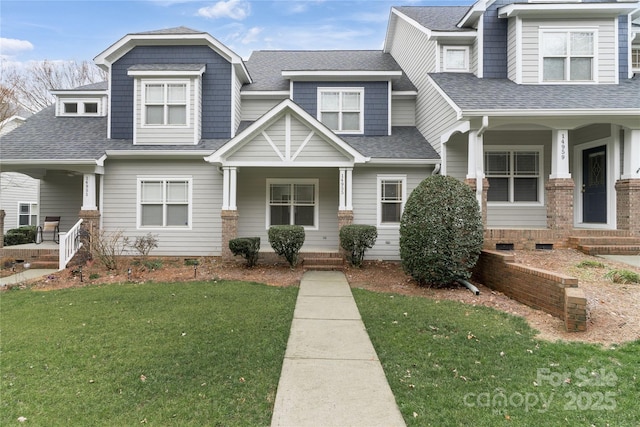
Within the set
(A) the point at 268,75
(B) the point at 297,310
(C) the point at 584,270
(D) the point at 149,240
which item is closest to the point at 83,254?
(D) the point at 149,240

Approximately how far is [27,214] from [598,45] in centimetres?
2751

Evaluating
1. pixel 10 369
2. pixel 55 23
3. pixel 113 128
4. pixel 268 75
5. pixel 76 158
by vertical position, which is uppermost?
pixel 55 23

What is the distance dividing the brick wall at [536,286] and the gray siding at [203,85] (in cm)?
880

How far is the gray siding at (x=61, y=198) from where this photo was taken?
1201cm

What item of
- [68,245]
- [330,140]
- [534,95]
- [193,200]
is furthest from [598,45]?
[68,245]

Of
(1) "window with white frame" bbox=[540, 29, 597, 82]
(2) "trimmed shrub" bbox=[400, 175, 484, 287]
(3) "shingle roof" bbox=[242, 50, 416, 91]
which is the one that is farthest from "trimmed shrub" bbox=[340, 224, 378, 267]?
(1) "window with white frame" bbox=[540, 29, 597, 82]

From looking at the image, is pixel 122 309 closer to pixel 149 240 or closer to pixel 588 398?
pixel 149 240

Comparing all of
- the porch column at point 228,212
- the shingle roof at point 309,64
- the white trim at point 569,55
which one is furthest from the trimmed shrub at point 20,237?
the white trim at point 569,55

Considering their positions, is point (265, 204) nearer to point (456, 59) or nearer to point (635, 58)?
point (456, 59)

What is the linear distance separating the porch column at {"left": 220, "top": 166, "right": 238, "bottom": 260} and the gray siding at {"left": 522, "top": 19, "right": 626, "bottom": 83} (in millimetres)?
9553

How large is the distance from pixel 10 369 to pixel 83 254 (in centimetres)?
707

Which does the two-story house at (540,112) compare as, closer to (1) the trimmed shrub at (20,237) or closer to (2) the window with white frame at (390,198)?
(2) the window with white frame at (390,198)

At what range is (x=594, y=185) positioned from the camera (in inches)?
403

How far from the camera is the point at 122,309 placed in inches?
232
